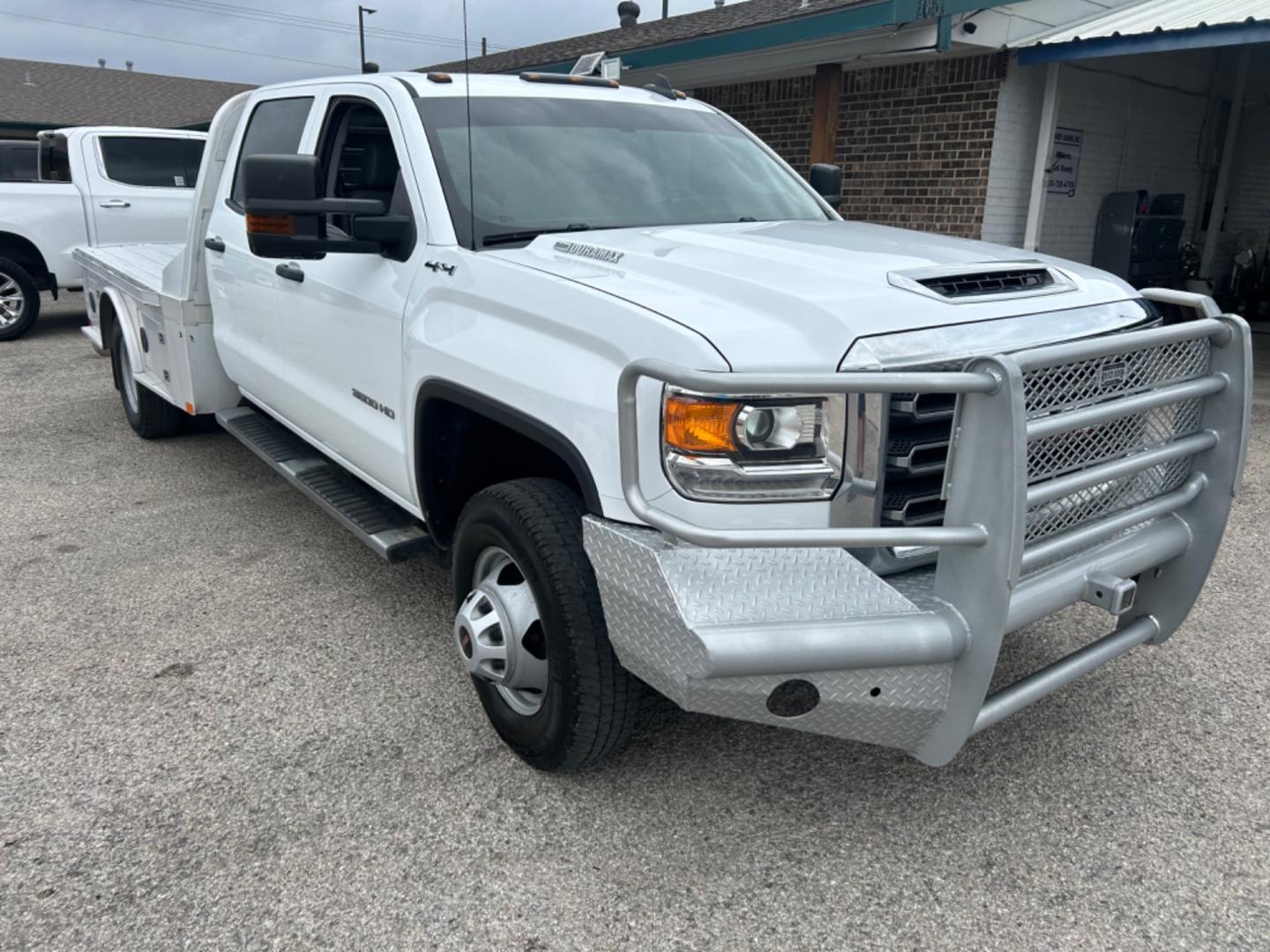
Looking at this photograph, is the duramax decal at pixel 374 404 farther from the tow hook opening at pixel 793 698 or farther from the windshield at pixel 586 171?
the tow hook opening at pixel 793 698

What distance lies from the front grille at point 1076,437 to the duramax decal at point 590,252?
100 cm

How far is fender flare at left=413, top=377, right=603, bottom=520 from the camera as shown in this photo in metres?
2.50

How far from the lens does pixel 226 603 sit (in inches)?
162

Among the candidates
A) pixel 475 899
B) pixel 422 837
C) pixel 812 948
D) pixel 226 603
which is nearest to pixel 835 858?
pixel 812 948

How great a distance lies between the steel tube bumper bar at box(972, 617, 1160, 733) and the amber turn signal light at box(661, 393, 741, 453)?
2.80 feet

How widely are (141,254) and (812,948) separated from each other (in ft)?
20.8

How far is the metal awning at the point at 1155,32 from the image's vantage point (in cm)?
779

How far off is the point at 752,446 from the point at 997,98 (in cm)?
843

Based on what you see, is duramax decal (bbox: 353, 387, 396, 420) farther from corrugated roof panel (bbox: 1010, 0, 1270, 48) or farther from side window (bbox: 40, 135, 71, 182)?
side window (bbox: 40, 135, 71, 182)

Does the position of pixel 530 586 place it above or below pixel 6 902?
above

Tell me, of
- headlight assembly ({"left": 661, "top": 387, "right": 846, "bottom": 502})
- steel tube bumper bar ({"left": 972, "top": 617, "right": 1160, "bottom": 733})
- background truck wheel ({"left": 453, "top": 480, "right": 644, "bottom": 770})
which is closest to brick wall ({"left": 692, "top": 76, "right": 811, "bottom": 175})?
steel tube bumper bar ({"left": 972, "top": 617, "right": 1160, "bottom": 733})

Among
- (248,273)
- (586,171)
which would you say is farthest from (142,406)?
(586,171)

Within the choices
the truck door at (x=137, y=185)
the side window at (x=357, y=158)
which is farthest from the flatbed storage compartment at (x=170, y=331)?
the truck door at (x=137, y=185)

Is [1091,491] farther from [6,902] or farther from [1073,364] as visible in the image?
[6,902]
